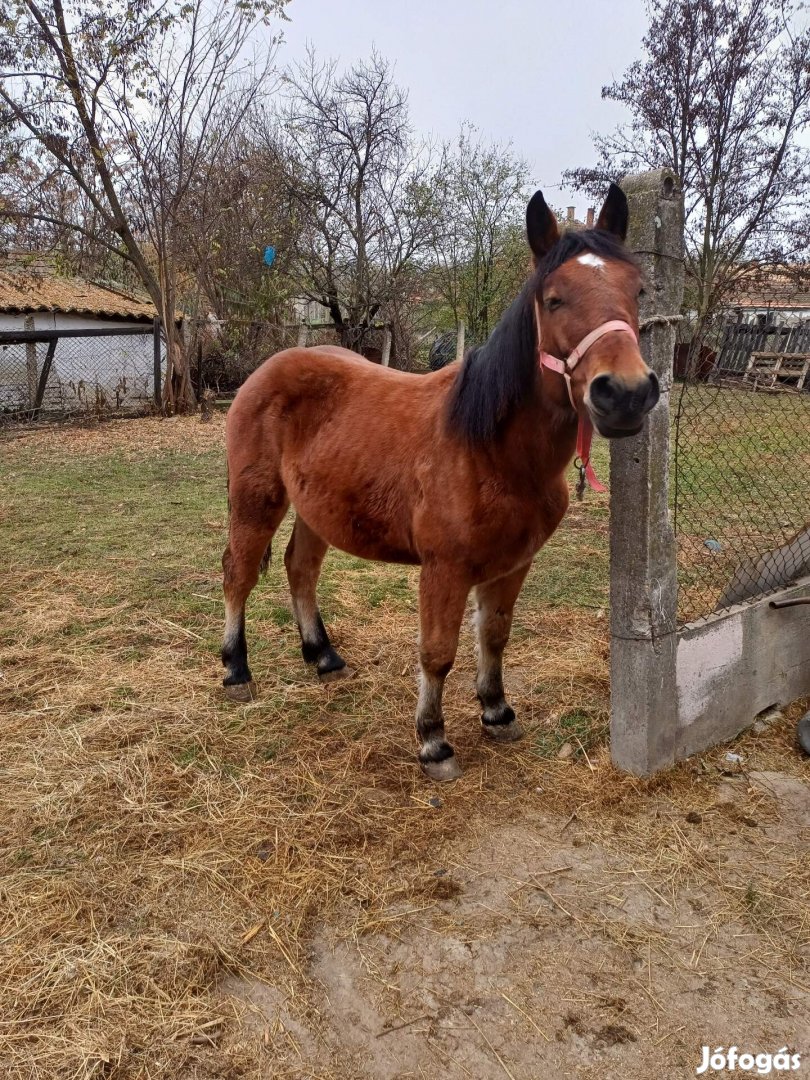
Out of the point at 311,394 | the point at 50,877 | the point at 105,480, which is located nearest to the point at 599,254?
the point at 311,394

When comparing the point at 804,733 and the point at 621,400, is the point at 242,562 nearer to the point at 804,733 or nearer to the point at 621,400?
the point at 621,400

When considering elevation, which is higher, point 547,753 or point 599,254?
point 599,254

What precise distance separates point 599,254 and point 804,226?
20120 mm

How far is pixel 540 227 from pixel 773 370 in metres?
1.79

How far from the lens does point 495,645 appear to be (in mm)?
3047

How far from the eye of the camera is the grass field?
172 centimetres

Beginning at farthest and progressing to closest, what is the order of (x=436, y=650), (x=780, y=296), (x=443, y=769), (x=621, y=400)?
(x=780, y=296), (x=443, y=769), (x=436, y=650), (x=621, y=400)

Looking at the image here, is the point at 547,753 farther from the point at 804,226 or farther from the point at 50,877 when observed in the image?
the point at 804,226

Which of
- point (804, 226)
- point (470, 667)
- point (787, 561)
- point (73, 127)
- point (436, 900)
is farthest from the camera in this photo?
point (804, 226)

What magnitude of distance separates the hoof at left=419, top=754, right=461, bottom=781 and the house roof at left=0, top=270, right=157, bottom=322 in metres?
17.7

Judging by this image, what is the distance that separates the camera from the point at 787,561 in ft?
10.9

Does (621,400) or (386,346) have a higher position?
(386,346)

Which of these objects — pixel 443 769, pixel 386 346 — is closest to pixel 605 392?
pixel 443 769

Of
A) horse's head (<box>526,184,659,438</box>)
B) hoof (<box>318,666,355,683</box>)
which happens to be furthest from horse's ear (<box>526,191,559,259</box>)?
hoof (<box>318,666,355,683</box>)
